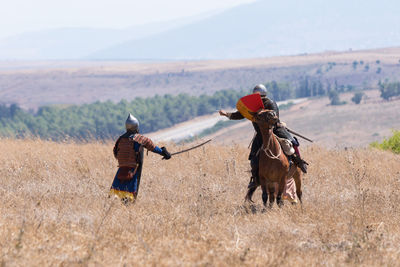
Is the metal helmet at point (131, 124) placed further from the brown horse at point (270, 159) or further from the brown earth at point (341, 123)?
the brown earth at point (341, 123)

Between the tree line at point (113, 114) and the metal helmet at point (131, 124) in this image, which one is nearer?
the metal helmet at point (131, 124)

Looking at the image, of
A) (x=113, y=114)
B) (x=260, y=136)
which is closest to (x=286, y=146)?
(x=260, y=136)

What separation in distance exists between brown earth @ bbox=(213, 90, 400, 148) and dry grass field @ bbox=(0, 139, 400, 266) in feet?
333

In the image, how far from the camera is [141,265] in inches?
218

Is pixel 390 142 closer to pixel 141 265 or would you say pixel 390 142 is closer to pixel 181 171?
pixel 181 171

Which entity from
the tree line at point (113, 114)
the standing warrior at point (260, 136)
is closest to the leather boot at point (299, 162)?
the standing warrior at point (260, 136)

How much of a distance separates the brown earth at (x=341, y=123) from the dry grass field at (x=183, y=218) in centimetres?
10165

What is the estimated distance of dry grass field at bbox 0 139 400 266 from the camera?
19.5 ft

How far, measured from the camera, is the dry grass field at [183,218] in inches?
234

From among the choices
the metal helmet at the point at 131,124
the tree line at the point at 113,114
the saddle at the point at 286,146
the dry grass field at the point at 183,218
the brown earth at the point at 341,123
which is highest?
the metal helmet at the point at 131,124

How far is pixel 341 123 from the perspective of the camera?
133 meters

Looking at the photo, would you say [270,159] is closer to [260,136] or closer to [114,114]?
[260,136]

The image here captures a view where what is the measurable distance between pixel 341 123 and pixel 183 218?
421 ft

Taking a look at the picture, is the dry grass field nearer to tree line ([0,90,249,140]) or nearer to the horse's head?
the horse's head
